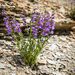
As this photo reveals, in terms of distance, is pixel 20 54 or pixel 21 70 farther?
pixel 20 54

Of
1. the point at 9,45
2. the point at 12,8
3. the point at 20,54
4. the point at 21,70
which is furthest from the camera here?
the point at 12,8

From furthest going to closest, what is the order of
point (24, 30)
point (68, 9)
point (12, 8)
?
point (68, 9), point (12, 8), point (24, 30)

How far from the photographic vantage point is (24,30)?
5.45m

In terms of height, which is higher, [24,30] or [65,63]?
[24,30]

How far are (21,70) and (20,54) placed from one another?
398 millimetres

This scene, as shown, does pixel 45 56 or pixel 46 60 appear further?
pixel 45 56

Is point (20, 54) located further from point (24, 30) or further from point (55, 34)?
point (55, 34)

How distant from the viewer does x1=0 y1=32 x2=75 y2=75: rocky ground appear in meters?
4.44

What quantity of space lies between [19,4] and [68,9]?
4.86 ft

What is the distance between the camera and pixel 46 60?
15.6ft

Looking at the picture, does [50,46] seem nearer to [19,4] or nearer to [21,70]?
[21,70]

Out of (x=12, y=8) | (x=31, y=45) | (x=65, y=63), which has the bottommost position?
(x=65, y=63)

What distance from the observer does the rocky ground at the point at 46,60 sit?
444 cm

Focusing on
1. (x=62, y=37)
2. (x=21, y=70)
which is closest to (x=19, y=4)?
(x=62, y=37)
